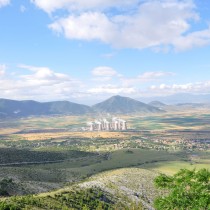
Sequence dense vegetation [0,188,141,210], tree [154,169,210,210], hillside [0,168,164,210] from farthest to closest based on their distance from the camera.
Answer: hillside [0,168,164,210] < dense vegetation [0,188,141,210] < tree [154,169,210,210]

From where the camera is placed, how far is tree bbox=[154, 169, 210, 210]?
3186 cm

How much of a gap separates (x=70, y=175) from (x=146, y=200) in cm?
4173

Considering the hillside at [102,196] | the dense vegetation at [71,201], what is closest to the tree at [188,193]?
the dense vegetation at [71,201]

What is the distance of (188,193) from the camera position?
3325cm

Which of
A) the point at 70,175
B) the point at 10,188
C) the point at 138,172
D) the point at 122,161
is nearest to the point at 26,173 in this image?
the point at 70,175

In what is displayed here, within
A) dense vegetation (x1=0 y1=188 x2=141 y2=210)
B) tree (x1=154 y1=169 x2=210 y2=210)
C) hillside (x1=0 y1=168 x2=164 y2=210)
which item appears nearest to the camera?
tree (x1=154 y1=169 x2=210 y2=210)

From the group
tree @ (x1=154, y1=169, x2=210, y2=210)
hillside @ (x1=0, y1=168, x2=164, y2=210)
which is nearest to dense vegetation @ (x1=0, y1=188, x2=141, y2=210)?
hillside @ (x1=0, y1=168, x2=164, y2=210)

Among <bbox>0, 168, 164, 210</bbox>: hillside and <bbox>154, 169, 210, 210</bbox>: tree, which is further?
<bbox>0, 168, 164, 210</bbox>: hillside

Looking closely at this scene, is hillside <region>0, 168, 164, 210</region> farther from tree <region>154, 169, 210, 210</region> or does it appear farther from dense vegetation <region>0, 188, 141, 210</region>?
tree <region>154, 169, 210, 210</region>

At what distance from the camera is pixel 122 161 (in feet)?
568

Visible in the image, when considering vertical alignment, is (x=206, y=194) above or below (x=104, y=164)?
above

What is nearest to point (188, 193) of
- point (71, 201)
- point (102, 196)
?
point (71, 201)

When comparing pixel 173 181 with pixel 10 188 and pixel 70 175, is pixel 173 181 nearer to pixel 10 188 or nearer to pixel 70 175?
pixel 10 188

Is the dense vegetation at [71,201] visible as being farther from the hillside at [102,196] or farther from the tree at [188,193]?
the tree at [188,193]
